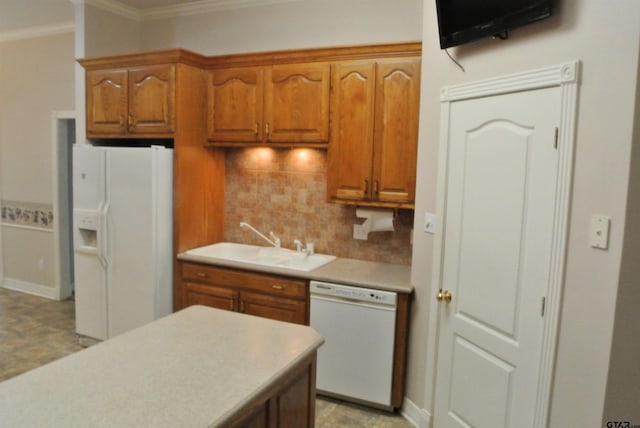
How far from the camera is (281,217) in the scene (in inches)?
150

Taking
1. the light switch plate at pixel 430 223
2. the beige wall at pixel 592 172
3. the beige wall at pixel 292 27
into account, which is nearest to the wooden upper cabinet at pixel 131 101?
the beige wall at pixel 292 27

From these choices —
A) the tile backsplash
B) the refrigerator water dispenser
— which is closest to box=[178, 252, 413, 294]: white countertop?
the tile backsplash

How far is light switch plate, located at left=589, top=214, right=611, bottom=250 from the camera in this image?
1625 mm

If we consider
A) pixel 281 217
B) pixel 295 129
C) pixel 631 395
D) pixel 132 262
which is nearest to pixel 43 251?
pixel 132 262

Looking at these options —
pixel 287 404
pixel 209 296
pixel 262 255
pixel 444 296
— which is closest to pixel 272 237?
pixel 262 255

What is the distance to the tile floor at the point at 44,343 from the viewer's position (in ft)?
9.48

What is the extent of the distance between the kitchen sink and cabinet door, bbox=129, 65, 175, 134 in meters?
1.02

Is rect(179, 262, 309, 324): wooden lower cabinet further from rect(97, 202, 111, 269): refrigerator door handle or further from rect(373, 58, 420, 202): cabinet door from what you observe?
rect(373, 58, 420, 202): cabinet door

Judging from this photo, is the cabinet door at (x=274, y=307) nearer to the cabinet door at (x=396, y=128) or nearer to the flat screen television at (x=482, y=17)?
the cabinet door at (x=396, y=128)

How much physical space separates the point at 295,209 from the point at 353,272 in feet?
2.85

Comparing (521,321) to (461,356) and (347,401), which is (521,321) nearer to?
(461,356)

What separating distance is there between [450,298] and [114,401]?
1776 millimetres

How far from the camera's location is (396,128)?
9.84 feet

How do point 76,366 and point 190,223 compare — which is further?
point 190,223
